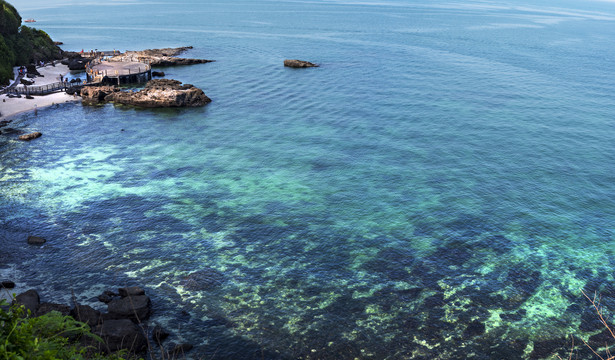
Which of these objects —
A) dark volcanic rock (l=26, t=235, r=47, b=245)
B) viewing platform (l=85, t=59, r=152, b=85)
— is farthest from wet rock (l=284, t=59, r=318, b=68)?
dark volcanic rock (l=26, t=235, r=47, b=245)

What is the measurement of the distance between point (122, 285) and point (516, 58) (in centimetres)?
14103

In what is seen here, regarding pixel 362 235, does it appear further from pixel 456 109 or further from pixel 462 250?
pixel 456 109

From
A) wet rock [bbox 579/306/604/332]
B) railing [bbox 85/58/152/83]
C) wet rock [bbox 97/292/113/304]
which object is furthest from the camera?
railing [bbox 85/58/152/83]

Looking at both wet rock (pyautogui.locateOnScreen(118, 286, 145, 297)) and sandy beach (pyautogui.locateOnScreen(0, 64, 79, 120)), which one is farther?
sandy beach (pyautogui.locateOnScreen(0, 64, 79, 120))

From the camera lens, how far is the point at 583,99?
102 metres

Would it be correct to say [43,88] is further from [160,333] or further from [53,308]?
[160,333]

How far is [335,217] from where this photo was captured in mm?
54312

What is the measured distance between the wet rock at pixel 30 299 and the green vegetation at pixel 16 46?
82.4 m

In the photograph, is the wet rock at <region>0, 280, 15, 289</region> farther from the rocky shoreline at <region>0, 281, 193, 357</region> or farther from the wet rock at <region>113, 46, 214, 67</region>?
the wet rock at <region>113, 46, 214, 67</region>

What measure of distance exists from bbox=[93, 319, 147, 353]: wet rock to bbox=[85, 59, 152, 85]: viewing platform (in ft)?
297

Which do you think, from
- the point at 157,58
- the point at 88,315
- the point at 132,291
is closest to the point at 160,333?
the point at 88,315

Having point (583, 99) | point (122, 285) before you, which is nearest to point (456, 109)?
point (583, 99)

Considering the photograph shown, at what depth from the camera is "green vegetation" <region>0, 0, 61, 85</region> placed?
4213 inches

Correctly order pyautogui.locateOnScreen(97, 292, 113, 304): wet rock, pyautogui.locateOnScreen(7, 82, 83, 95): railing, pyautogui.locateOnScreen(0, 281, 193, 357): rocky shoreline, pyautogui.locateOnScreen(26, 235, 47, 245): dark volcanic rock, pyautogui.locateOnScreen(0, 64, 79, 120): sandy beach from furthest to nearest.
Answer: pyautogui.locateOnScreen(7, 82, 83, 95): railing < pyautogui.locateOnScreen(0, 64, 79, 120): sandy beach < pyautogui.locateOnScreen(26, 235, 47, 245): dark volcanic rock < pyautogui.locateOnScreen(97, 292, 113, 304): wet rock < pyautogui.locateOnScreen(0, 281, 193, 357): rocky shoreline
